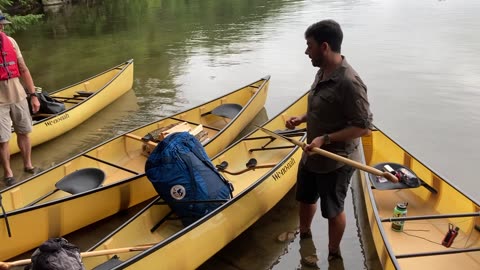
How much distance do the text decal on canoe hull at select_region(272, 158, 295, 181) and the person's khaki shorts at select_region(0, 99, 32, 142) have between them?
371 cm

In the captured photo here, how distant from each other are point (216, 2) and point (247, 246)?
26.9 meters

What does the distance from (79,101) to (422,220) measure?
7.16 metres

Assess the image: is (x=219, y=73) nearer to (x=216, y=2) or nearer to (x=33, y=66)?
(x=33, y=66)

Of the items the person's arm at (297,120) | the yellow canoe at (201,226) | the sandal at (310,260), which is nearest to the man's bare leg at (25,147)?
the yellow canoe at (201,226)

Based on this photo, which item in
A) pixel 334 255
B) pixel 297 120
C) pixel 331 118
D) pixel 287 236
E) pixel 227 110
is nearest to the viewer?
pixel 331 118

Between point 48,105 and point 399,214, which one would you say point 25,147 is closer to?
point 48,105

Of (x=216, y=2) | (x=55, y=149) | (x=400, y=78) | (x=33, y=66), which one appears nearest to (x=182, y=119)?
(x=55, y=149)

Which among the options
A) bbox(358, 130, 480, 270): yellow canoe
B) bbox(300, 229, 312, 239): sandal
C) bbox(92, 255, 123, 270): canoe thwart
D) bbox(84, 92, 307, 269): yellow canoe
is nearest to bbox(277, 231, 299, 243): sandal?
bbox(300, 229, 312, 239): sandal

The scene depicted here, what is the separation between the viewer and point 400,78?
11898mm

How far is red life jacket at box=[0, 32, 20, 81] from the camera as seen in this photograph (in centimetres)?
585

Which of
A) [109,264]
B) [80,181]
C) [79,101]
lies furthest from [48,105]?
[109,264]

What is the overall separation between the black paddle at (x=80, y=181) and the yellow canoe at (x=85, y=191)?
0.01 metres

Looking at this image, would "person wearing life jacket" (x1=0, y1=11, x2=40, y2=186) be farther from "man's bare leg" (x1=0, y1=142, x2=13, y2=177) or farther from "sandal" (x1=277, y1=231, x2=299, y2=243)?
"sandal" (x1=277, y1=231, x2=299, y2=243)

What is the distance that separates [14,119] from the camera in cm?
630
